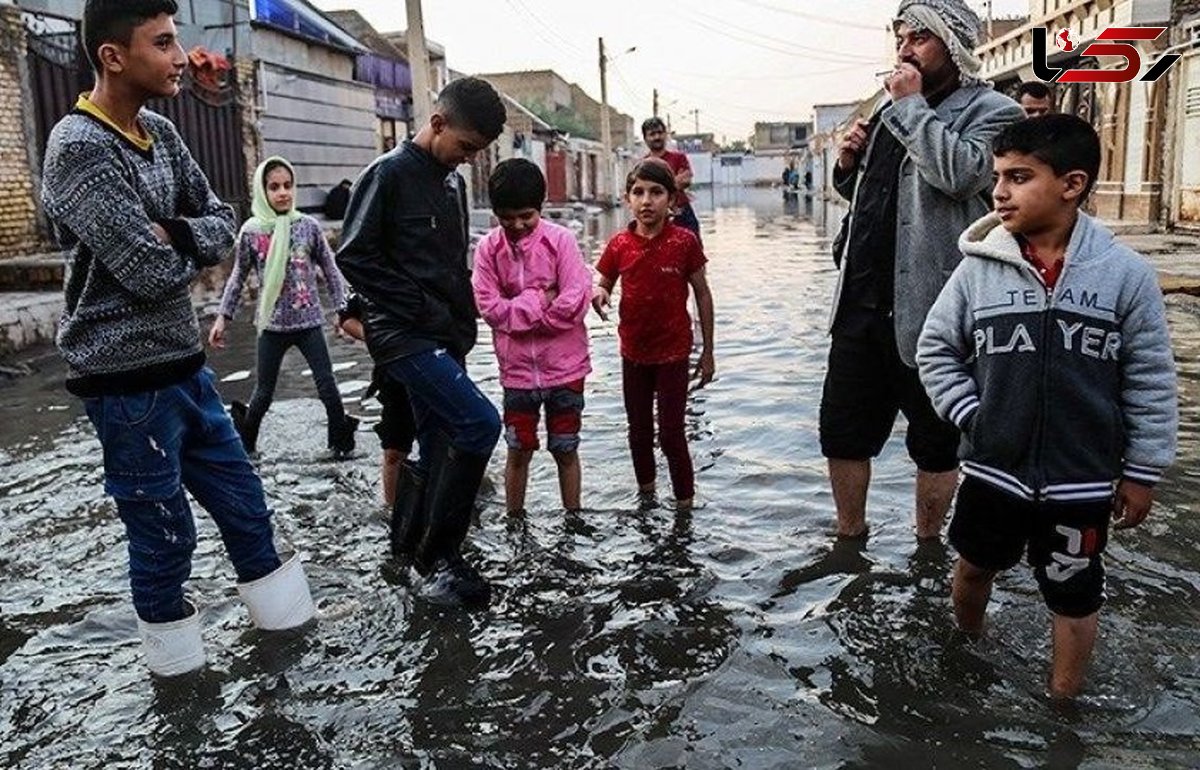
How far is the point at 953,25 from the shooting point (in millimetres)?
3711

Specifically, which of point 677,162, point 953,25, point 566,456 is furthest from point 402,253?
point 677,162

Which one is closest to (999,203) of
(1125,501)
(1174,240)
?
(1125,501)

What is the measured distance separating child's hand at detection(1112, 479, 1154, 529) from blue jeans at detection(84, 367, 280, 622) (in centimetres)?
272

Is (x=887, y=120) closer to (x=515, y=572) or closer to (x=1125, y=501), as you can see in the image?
(x=1125, y=501)

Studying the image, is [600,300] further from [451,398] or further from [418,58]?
[418,58]

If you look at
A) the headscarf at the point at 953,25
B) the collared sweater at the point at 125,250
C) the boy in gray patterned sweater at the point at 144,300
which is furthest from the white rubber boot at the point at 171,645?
the headscarf at the point at 953,25

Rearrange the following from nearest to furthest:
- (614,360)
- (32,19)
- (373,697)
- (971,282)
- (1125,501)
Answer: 1. (1125,501)
2. (971,282)
3. (373,697)
4. (614,360)
5. (32,19)

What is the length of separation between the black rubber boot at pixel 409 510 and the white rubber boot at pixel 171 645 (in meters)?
1.01

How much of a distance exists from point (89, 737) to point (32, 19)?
13476 mm

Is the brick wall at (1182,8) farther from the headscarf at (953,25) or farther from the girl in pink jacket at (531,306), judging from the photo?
the girl in pink jacket at (531,306)

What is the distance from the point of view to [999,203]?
9.37 ft

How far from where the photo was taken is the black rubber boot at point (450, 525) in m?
3.92

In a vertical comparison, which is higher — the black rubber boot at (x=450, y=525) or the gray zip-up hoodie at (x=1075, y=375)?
the gray zip-up hoodie at (x=1075, y=375)

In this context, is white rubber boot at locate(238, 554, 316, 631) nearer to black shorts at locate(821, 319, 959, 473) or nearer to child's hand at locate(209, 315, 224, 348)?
black shorts at locate(821, 319, 959, 473)
